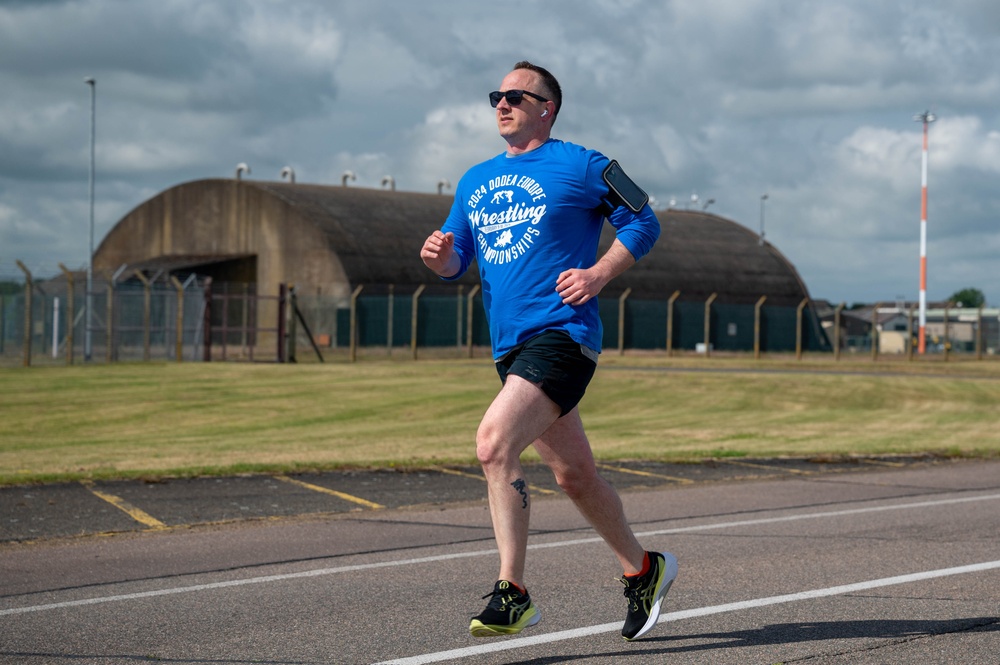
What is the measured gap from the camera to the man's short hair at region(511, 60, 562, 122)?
5168mm

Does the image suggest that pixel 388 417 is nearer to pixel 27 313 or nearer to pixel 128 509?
pixel 128 509

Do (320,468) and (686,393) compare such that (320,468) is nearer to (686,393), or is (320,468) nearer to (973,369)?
(686,393)

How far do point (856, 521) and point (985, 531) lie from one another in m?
0.88

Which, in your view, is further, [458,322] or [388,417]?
[458,322]

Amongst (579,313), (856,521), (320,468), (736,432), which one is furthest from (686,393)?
(579,313)

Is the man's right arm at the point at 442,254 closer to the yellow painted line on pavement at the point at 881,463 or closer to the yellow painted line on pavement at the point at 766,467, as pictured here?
the yellow painted line on pavement at the point at 766,467

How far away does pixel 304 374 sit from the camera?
1088 inches

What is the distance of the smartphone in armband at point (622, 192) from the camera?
4980 mm

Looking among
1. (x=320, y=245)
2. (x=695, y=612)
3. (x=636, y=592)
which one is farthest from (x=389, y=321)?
(x=636, y=592)

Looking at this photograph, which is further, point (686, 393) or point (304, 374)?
point (304, 374)

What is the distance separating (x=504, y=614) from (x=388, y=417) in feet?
50.4

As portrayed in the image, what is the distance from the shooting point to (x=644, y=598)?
16.9 ft

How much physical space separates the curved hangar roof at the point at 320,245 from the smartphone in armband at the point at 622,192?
138ft

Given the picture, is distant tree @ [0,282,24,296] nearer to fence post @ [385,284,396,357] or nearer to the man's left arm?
fence post @ [385,284,396,357]
